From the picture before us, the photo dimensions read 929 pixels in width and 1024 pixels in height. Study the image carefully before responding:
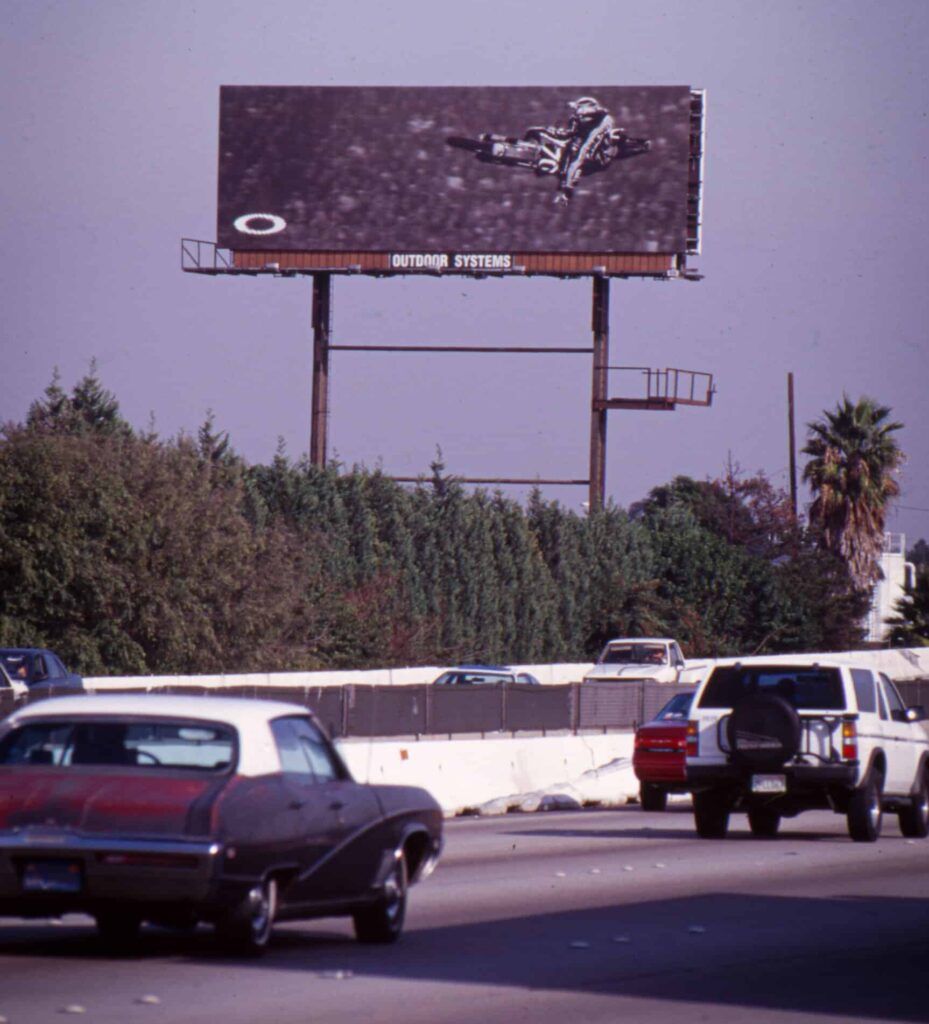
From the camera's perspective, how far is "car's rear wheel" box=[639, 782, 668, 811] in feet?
85.6

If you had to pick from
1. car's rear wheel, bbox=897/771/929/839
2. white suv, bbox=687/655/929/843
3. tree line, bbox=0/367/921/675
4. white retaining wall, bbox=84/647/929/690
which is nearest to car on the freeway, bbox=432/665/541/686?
white retaining wall, bbox=84/647/929/690

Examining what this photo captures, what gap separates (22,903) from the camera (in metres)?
10.2

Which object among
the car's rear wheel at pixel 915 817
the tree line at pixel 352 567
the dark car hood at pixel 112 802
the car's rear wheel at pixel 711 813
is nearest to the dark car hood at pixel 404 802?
the dark car hood at pixel 112 802

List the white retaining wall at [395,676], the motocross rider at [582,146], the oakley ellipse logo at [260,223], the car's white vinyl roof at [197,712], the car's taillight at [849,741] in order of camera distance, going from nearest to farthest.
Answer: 1. the car's white vinyl roof at [197,712]
2. the car's taillight at [849,741]
3. the white retaining wall at [395,676]
4. the motocross rider at [582,146]
5. the oakley ellipse logo at [260,223]

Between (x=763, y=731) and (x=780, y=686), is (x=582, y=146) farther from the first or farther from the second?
(x=763, y=731)

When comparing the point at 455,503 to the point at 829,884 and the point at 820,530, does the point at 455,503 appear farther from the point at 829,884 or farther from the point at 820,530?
the point at 829,884

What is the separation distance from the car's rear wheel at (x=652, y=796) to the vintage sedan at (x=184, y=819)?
14598 millimetres

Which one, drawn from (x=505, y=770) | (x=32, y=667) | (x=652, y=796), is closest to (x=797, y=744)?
(x=652, y=796)

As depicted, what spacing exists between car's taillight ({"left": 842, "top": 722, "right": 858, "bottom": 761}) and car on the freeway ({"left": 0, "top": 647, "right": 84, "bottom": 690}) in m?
16.8

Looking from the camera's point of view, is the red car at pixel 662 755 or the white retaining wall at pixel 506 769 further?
the red car at pixel 662 755

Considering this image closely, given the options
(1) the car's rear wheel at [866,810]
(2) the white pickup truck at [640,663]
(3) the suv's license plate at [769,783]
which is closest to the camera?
(3) the suv's license plate at [769,783]

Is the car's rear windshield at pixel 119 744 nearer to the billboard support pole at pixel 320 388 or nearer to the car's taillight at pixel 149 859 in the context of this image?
the car's taillight at pixel 149 859

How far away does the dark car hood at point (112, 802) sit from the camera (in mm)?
10117

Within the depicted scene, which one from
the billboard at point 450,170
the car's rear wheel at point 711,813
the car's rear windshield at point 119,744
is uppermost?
the billboard at point 450,170
